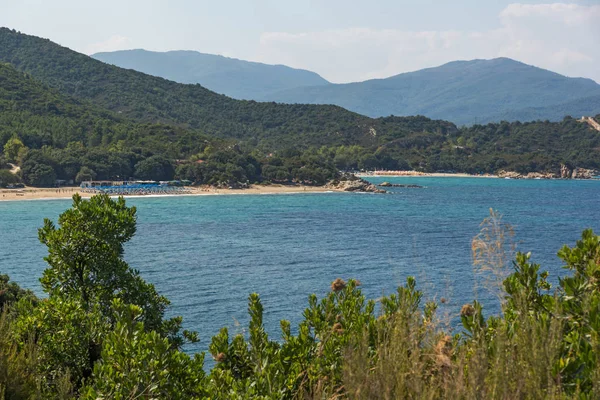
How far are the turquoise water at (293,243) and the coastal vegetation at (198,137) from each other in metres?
12.3

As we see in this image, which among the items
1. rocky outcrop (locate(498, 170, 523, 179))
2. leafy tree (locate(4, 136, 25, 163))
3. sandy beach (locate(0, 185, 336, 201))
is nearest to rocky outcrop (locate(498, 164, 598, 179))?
rocky outcrop (locate(498, 170, 523, 179))

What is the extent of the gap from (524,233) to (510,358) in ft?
192

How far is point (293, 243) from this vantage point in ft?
176

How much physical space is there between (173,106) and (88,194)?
99.2 metres

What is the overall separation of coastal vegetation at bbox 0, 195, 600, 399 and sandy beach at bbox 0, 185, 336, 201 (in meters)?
65.1

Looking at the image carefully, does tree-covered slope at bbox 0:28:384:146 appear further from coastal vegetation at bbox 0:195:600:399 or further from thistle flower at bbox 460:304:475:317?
thistle flower at bbox 460:304:475:317

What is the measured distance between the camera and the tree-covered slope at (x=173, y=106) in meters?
170

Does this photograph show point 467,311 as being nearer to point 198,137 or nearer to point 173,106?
point 198,137

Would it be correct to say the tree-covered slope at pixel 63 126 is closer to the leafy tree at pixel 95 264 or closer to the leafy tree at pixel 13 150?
the leafy tree at pixel 13 150

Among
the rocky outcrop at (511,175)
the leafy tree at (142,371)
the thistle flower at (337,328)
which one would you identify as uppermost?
the rocky outcrop at (511,175)

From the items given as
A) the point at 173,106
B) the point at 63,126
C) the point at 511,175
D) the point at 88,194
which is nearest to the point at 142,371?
the point at 88,194

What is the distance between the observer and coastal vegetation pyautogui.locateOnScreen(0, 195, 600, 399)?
464 cm

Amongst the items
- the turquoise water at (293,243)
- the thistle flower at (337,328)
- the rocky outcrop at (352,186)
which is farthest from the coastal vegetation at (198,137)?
the thistle flower at (337,328)

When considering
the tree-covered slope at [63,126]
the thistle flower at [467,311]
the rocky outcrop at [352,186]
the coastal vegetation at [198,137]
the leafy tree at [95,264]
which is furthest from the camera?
the rocky outcrop at [352,186]
